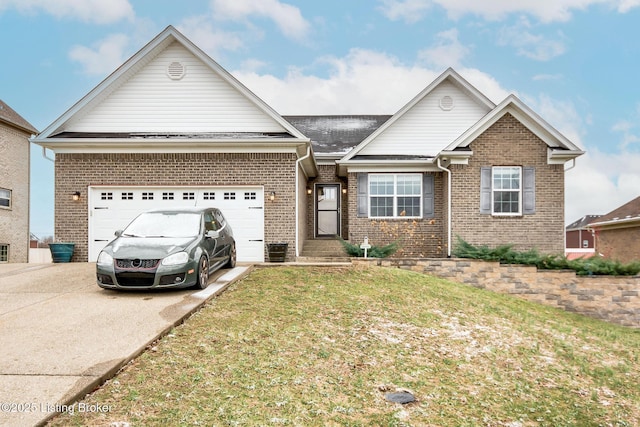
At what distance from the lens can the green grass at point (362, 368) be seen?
14.0ft

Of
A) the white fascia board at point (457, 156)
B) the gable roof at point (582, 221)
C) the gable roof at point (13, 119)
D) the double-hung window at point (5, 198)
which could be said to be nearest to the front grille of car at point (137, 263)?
the white fascia board at point (457, 156)

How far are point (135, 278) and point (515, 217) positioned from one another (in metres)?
12.1

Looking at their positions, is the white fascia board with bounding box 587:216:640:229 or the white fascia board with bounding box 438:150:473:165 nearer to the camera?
the white fascia board with bounding box 438:150:473:165

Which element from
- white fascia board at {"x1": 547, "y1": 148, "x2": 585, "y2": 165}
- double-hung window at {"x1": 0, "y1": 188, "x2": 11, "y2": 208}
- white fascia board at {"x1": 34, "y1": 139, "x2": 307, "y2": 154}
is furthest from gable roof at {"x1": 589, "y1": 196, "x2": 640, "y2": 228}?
double-hung window at {"x1": 0, "y1": 188, "x2": 11, "y2": 208}

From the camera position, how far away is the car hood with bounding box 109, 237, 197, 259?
8312mm

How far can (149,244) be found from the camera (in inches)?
337

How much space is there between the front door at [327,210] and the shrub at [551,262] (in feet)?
21.7

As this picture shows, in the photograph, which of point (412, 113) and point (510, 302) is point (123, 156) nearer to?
point (412, 113)

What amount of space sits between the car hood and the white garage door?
4.71m

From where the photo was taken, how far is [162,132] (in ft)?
45.9

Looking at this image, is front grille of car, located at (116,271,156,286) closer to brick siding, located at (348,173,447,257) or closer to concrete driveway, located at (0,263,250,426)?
concrete driveway, located at (0,263,250,426)

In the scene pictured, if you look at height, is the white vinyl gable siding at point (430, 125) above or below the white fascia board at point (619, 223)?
above

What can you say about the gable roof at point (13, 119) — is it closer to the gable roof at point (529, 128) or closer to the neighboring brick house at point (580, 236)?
the gable roof at point (529, 128)

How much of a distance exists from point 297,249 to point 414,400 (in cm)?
911
